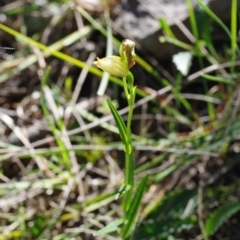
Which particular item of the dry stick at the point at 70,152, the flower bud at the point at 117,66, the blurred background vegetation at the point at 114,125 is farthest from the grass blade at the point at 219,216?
the flower bud at the point at 117,66

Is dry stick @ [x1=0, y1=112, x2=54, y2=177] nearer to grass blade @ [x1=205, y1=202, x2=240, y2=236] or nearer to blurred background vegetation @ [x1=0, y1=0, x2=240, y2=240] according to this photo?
blurred background vegetation @ [x1=0, y1=0, x2=240, y2=240]

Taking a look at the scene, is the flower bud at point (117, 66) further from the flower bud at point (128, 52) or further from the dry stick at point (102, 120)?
the dry stick at point (102, 120)

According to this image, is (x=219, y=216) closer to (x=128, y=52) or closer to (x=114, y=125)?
(x=114, y=125)

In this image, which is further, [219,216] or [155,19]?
[155,19]

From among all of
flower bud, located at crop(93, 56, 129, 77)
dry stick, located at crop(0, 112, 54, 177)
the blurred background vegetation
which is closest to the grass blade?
the blurred background vegetation

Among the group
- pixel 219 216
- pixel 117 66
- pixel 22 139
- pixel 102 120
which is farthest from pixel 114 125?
pixel 117 66

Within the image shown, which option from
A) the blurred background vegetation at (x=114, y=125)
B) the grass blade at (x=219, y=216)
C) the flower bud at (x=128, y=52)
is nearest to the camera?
the flower bud at (x=128, y=52)

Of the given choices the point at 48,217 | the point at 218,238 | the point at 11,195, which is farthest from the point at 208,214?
the point at 11,195
